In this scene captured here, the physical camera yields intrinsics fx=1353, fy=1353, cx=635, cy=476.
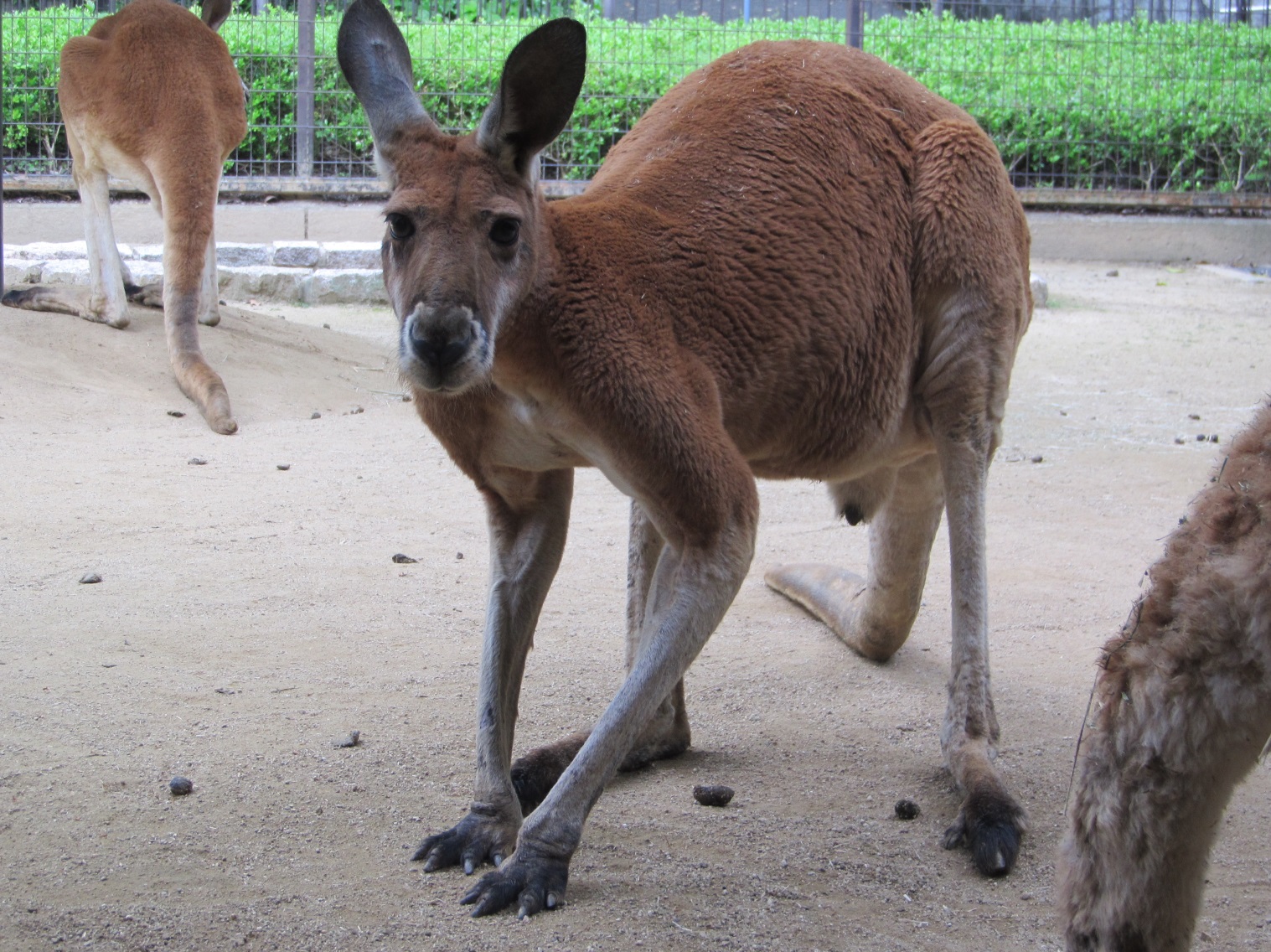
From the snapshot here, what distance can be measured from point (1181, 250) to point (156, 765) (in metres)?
12.5

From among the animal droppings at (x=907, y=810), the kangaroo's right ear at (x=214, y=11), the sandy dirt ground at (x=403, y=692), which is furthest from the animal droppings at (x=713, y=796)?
the kangaroo's right ear at (x=214, y=11)

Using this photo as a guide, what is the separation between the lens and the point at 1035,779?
3578mm

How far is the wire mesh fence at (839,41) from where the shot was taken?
11.6m

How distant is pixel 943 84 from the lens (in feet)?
43.2

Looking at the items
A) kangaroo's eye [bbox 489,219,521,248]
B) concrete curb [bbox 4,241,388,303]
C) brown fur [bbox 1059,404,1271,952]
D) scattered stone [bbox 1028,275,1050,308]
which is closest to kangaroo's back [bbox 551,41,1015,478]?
kangaroo's eye [bbox 489,219,521,248]

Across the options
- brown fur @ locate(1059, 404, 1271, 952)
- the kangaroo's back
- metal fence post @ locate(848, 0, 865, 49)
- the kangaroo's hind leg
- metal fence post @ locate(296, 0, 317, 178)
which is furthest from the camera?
metal fence post @ locate(296, 0, 317, 178)

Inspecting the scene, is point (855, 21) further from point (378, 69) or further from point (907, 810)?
point (907, 810)

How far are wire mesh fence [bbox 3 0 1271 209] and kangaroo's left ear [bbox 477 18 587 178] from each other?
29.9 ft

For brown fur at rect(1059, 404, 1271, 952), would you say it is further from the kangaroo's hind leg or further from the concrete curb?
the concrete curb

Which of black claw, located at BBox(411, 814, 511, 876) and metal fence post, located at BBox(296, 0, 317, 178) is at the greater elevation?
metal fence post, located at BBox(296, 0, 317, 178)

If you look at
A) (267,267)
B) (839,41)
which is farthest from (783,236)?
(839,41)

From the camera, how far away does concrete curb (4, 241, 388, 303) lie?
10070mm

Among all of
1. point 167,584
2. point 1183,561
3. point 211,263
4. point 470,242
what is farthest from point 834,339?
point 211,263

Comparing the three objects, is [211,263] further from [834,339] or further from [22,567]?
[834,339]
